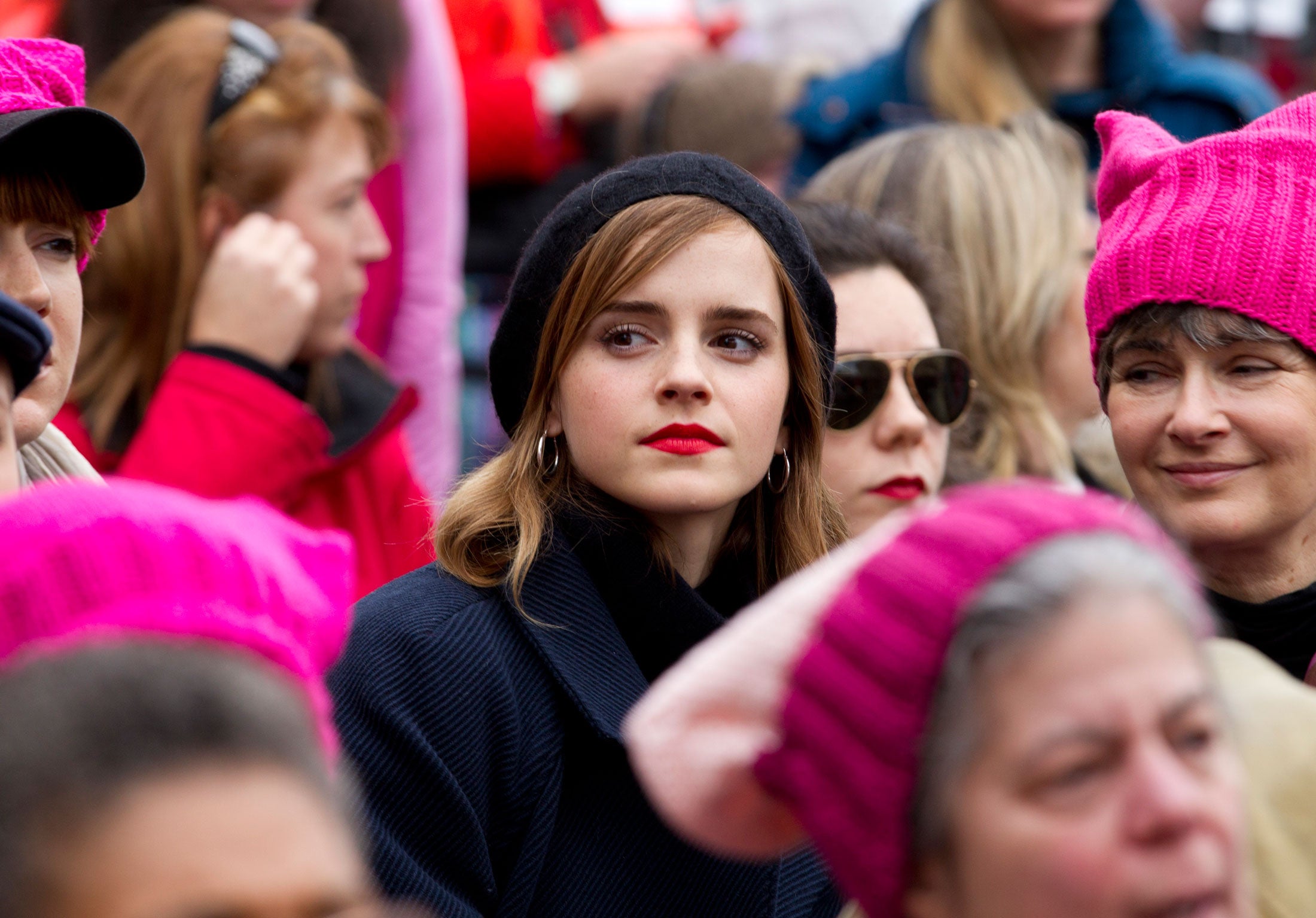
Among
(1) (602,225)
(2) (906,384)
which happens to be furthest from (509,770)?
(2) (906,384)

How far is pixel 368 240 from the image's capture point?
4.36 m

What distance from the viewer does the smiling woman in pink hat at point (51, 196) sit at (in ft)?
8.63

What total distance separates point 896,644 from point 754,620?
177 mm

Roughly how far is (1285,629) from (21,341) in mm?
2133

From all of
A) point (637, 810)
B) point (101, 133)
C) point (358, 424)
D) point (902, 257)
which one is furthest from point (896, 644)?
point (358, 424)

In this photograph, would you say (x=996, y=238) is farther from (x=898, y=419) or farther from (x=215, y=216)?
(x=215, y=216)

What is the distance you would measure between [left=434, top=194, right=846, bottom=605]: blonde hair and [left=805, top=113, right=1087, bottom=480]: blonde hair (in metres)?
0.96

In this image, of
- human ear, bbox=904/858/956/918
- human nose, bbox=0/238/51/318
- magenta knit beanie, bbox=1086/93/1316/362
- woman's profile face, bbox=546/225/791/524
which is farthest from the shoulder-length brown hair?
human ear, bbox=904/858/956/918

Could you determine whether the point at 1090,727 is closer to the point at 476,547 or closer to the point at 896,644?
the point at 896,644

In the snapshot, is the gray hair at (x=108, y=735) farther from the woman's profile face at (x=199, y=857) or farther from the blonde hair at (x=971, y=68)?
the blonde hair at (x=971, y=68)

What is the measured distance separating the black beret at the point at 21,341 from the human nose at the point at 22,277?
0.69m

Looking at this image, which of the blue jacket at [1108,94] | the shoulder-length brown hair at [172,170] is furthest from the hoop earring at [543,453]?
the blue jacket at [1108,94]

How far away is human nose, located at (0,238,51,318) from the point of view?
2.63m

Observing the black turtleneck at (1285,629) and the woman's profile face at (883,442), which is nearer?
the black turtleneck at (1285,629)
